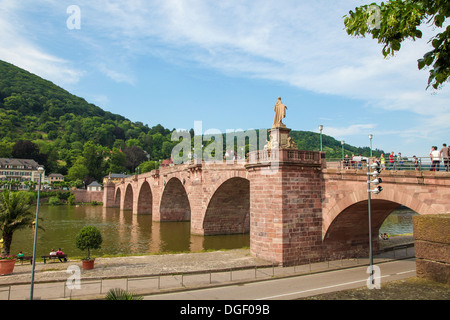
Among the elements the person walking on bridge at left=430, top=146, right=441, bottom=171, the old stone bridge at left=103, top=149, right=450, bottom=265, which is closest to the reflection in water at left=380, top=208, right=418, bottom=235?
the old stone bridge at left=103, top=149, right=450, bottom=265

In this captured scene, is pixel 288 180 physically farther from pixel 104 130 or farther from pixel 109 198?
pixel 104 130

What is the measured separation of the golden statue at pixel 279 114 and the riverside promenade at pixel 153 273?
29.9 ft

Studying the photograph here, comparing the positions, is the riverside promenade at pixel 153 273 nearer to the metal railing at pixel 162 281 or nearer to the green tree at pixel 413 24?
the metal railing at pixel 162 281

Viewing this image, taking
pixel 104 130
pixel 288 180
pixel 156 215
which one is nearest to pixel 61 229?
pixel 156 215

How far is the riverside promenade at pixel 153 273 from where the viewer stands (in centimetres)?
1548

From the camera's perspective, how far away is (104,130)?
194375 mm

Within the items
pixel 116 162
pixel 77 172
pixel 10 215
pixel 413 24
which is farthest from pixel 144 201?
pixel 116 162

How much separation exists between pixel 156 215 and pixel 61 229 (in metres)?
14.8

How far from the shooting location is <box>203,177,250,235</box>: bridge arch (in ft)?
121

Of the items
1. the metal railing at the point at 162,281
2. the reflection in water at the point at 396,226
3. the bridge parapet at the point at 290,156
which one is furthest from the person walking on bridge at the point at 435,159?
the reflection in water at the point at 396,226

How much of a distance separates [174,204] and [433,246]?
5286 centimetres

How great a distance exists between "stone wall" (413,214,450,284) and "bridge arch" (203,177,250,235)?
1194 inches
